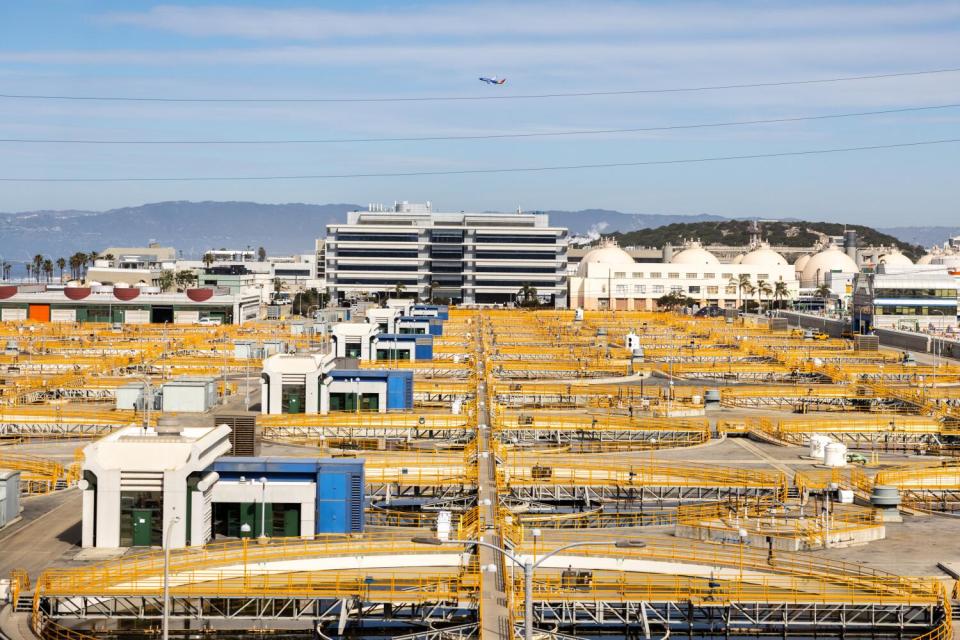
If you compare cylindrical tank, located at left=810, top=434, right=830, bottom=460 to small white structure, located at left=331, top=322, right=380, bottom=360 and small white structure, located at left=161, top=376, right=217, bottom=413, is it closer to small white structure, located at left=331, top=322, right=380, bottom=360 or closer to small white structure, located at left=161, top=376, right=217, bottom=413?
small white structure, located at left=161, top=376, right=217, bottom=413

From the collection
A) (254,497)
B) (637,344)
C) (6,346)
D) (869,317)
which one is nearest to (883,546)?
(254,497)

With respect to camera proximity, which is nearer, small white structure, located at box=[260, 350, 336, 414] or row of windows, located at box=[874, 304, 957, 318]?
small white structure, located at box=[260, 350, 336, 414]

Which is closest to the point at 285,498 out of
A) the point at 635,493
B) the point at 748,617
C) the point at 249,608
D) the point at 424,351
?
the point at 249,608

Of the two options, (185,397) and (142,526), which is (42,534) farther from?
(185,397)

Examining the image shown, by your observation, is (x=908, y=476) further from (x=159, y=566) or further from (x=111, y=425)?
(x=111, y=425)

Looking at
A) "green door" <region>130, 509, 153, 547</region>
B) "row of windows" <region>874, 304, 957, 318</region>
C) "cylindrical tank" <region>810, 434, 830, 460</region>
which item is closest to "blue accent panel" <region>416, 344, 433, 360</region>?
"cylindrical tank" <region>810, 434, 830, 460</region>

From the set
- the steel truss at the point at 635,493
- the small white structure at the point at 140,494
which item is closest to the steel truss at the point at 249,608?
the small white structure at the point at 140,494
